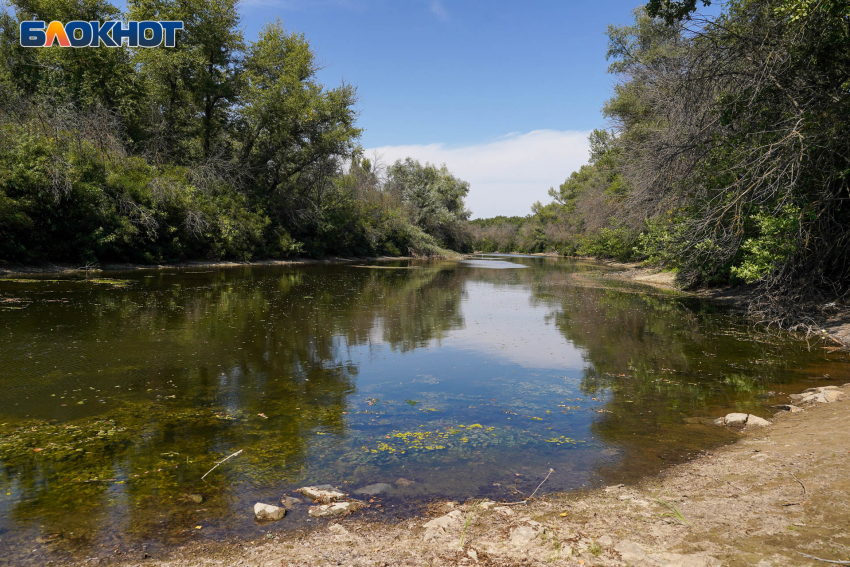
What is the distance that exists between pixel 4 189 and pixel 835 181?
28.2m

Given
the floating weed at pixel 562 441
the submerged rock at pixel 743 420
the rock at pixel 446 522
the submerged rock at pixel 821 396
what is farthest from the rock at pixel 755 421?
the rock at pixel 446 522

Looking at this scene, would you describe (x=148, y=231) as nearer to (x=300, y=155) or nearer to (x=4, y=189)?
(x=4, y=189)

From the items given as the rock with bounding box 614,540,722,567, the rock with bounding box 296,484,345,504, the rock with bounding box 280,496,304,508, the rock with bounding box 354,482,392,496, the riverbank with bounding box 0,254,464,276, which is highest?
the riverbank with bounding box 0,254,464,276

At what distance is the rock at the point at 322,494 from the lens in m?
4.21

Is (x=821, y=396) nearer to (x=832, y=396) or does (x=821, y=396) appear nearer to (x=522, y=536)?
(x=832, y=396)

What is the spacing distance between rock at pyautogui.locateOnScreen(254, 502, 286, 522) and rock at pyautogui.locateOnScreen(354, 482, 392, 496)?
73 centimetres

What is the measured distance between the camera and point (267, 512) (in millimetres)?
3883

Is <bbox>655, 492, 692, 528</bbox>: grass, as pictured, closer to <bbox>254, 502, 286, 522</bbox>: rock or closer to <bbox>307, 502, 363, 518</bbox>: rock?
<bbox>307, 502, 363, 518</bbox>: rock

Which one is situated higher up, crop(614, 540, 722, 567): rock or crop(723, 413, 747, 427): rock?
crop(614, 540, 722, 567): rock

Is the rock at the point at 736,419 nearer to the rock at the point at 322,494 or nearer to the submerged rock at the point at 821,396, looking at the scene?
the submerged rock at the point at 821,396

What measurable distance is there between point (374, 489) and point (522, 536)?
1.52 meters

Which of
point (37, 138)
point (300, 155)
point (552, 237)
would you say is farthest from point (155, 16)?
point (552, 237)

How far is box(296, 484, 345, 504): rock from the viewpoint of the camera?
421cm

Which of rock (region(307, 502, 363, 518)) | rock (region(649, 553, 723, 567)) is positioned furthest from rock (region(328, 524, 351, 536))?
rock (region(649, 553, 723, 567))
